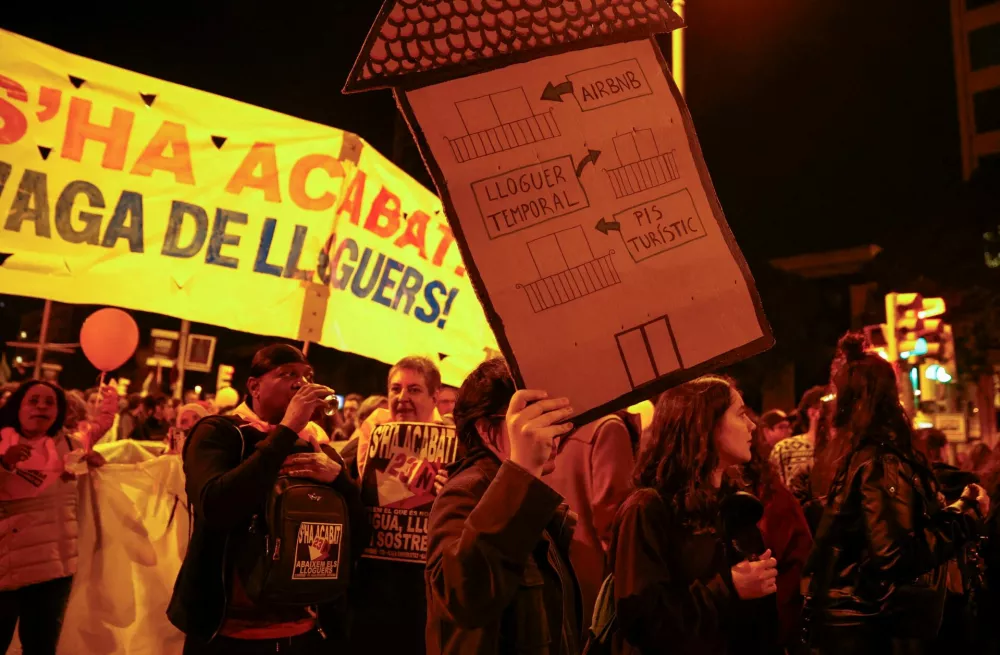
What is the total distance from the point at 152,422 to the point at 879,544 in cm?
1129

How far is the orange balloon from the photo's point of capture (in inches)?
319

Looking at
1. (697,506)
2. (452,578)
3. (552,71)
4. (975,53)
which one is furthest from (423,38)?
(975,53)

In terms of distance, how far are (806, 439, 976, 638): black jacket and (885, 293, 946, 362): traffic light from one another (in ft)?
31.2

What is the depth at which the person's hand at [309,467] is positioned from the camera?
3.90m

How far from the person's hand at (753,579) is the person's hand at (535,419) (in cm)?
123

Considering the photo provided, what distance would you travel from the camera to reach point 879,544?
417 centimetres

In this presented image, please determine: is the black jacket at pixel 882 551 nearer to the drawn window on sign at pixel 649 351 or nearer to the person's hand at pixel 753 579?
the person's hand at pixel 753 579

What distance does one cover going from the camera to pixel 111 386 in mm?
6496

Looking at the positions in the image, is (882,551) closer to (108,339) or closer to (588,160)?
(588,160)

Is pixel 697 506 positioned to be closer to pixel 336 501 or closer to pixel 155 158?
pixel 336 501

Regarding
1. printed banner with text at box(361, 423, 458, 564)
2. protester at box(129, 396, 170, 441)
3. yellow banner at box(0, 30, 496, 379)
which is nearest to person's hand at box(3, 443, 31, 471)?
yellow banner at box(0, 30, 496, 379)

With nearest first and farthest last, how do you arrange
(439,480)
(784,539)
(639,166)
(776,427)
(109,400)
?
(639,166), (439,480), (784,539), (109,400), (776,427)

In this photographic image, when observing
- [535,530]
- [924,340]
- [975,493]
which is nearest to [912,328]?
[924,340]

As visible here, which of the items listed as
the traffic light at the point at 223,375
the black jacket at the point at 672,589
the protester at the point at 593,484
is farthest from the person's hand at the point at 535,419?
the traffic light at the point at 223,375
